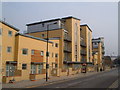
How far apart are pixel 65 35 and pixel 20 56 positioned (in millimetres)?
22404

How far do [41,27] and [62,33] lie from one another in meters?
10.9

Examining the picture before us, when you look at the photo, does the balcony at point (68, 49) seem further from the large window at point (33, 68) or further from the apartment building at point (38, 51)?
the large window at point (33, 68)

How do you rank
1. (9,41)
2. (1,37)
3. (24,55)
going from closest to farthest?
(1,37)
(9,41)
(24,55)

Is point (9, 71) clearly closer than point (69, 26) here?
Yes

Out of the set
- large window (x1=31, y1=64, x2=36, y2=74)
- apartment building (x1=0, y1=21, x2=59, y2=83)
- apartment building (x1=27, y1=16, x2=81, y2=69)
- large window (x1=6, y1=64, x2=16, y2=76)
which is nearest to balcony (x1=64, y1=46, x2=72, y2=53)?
apartment building (x1=27, y1=16, x2=81, y2=69)

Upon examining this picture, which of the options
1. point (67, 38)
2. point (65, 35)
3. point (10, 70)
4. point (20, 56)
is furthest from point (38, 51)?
point (67, 38)

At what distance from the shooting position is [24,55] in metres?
31.1

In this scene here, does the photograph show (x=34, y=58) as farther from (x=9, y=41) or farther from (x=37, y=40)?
(x=9, y=41)

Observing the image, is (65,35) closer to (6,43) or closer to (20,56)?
(20,56)

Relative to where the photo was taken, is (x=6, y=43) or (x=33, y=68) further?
(x=33, y=68)

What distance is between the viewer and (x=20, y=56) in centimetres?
3003

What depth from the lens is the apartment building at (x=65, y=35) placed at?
4784 centimetres

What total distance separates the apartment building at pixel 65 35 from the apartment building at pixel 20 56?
1119cm

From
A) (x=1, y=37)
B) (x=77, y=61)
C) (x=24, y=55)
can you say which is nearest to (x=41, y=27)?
(x=77, y=61)
